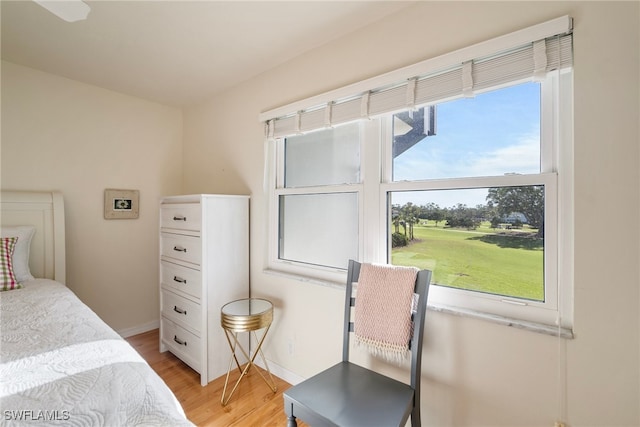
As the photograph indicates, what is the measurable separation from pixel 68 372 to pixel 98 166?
2455mm

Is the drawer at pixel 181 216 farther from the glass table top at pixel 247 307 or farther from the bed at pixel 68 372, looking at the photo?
the bed at pixel 68 372

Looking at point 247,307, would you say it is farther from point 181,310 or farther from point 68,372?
point 68,372

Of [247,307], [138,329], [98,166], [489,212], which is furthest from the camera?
[138,329]

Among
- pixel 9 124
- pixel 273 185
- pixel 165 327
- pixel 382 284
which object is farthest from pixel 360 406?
pixel 9 124

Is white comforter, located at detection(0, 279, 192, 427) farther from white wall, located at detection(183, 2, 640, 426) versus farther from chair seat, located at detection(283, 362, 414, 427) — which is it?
white wall, located at detection(183, 2, 640, 426)

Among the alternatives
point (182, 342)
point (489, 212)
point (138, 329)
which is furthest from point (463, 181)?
point (138, 329)

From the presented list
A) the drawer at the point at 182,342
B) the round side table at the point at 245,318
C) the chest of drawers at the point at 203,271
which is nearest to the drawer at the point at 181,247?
the chest of drawers at the point at 203,271

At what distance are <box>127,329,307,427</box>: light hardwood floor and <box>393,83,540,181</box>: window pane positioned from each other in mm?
1686

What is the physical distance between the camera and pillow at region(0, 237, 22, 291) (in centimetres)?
188

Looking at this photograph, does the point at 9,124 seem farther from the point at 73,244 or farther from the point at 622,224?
the point at 622,224

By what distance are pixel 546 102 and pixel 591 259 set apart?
2.27 feet

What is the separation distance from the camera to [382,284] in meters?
1.53

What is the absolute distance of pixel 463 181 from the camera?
1496mm

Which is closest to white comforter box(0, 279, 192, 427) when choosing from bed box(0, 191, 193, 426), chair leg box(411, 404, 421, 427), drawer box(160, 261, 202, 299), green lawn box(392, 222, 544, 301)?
bed box(0, 191, 193, 426)
